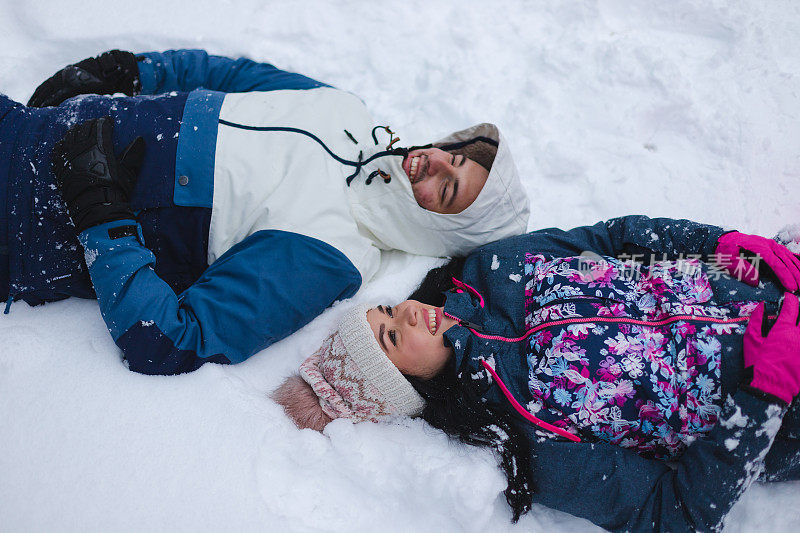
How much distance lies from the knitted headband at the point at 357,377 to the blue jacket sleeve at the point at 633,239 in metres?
0.86

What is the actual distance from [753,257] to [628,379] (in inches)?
29.9

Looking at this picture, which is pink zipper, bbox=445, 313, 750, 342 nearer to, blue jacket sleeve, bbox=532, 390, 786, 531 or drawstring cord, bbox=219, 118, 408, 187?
blue jacket sleeve, bbox=532, 390, 786, 531

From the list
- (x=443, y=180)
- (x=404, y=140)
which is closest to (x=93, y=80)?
(x=404, y=140)

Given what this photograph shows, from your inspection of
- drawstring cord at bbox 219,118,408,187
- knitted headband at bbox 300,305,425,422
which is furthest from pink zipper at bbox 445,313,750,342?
drawstring cord at bbox 219,118,408,187

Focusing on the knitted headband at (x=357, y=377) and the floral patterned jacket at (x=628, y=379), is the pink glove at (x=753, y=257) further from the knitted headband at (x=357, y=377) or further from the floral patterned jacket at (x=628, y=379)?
the knitted headband at (x=357, y=377)

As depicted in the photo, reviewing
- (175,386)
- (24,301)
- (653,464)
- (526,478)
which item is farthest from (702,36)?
(24,301)

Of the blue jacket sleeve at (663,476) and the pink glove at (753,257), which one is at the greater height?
the pink glove at (753,257)

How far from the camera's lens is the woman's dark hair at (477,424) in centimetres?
202

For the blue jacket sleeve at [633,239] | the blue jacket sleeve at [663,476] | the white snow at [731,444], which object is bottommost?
the blue jacket sleeve at [663,476]

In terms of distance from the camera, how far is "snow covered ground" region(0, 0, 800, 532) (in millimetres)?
1920

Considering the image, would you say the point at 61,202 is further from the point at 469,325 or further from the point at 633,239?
the point at 633,239

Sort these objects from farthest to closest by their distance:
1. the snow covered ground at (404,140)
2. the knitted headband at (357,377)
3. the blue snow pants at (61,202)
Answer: the blue snow pants at (61,202) < the knitted headband at (357,377) < the snow covered ground at (404,140)

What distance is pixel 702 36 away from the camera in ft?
10.8

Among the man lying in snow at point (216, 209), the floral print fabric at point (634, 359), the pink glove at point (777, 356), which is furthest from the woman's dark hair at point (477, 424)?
the pink glove at point (777, 356)
